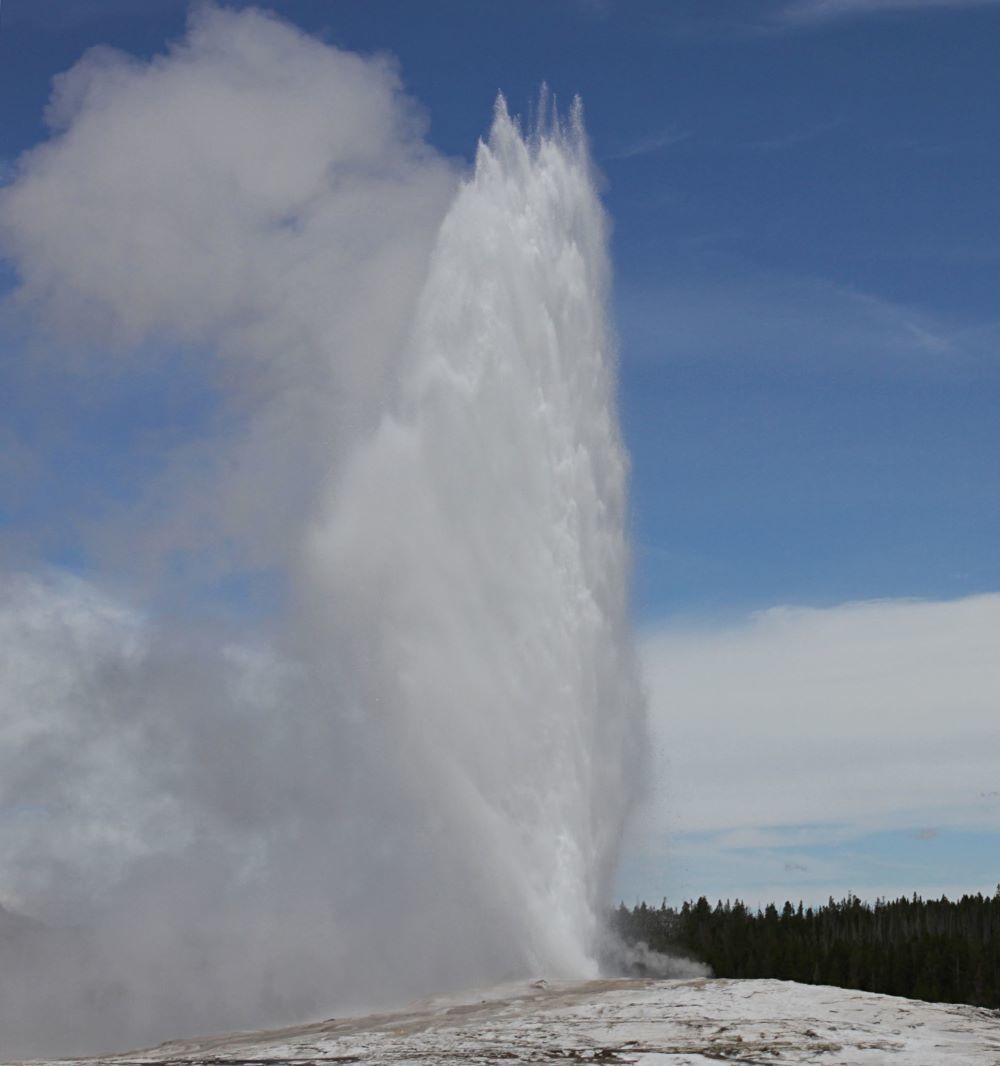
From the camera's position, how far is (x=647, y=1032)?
15.3 metres

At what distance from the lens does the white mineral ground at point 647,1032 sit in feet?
46.6

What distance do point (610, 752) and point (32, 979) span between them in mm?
15858

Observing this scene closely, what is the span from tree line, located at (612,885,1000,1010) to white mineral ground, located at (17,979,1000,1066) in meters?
41.2

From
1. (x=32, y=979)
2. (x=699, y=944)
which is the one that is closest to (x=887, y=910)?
(x=699, y=944)

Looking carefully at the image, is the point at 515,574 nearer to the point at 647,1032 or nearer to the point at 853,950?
the point at 647,1032

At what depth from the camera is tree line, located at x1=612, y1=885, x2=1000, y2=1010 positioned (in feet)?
224

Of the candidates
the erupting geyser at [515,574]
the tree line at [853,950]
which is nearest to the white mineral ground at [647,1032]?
the erupting geyser at [515,574]

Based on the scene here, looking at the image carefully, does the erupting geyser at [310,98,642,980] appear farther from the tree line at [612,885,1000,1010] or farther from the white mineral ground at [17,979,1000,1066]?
the tree line at [612,885,1000,1010]

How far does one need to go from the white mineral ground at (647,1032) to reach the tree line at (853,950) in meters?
41.2

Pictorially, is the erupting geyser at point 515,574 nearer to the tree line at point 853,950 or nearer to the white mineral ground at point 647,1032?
the white mineral ground at point 647,1032

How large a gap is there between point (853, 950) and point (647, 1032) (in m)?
60.8

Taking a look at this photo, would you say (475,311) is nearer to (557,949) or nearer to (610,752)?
(610,752)

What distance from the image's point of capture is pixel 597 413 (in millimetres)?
28828

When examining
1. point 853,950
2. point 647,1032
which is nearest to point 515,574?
point 647,1032
